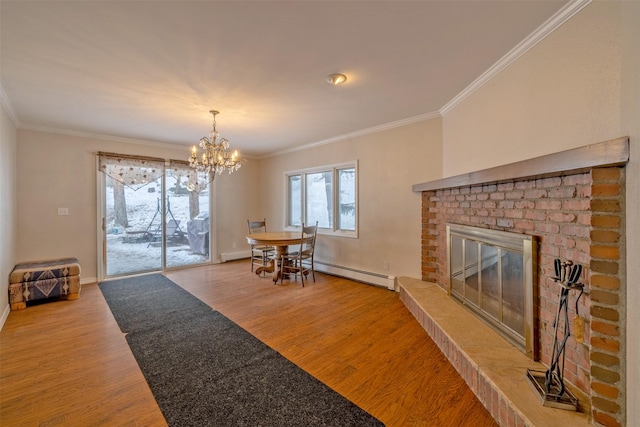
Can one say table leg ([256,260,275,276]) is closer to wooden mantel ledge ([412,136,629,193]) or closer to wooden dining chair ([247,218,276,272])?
wooden dining chair ([247,218,276,272])

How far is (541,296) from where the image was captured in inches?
71.9

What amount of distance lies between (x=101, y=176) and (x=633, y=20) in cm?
616

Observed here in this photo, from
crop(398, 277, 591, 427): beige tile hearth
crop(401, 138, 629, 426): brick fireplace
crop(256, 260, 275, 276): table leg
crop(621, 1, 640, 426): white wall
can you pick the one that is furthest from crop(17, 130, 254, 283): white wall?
crop(621, 1, 640, 426): white wall

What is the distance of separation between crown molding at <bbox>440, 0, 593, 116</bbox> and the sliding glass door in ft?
13.9

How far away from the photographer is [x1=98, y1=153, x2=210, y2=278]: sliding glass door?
15.4 feet

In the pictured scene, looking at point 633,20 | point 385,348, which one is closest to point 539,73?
point 633,20

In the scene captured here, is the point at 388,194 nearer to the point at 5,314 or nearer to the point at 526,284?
the point at 526,284

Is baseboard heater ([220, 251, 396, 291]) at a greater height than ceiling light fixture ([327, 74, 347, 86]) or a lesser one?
lesser

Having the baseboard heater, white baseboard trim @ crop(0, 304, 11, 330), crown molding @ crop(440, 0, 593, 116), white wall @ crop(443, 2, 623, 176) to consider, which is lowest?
white baseboard trim @ crop(0, 304, 11, 330)

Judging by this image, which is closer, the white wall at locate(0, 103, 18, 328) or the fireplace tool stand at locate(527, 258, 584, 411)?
the fireplace tool stand at locate(527, 258, 584, 411)

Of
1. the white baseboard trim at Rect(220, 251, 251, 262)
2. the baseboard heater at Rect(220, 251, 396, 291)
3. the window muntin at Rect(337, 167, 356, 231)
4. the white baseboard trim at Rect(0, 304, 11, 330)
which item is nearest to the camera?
the white baseboard trim at Rect(0, 304, 11, 330)

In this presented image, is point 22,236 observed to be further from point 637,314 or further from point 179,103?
point 637,314

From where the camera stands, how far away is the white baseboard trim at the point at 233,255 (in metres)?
6.01

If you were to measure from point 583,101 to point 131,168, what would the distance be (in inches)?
232
